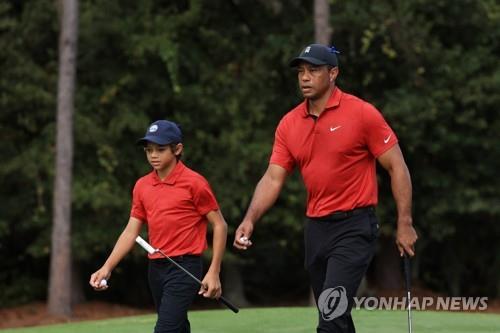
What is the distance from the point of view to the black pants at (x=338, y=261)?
6.55 metres

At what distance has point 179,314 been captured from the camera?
7.23m

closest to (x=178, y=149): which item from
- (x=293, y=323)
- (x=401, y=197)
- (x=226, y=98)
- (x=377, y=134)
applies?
(x=377, y=134)

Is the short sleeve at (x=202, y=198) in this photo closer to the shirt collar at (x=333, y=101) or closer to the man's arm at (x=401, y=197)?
the shirt collar at (x=333, y=101)

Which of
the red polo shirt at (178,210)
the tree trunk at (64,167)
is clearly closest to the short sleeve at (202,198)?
the red polo shirt at (178,210)

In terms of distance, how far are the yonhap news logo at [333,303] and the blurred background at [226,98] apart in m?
15.0

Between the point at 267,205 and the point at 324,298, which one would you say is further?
the point at 267,205

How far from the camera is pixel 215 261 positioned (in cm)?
734

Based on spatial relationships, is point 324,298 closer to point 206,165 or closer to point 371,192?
point 371,192

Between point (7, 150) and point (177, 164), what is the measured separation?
50.6 ft

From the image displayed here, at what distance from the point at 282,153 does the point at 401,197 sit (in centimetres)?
85

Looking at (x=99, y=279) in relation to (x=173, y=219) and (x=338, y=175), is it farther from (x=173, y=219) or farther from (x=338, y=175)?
(x=338, y=175)

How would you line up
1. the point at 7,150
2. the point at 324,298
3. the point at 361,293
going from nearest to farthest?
the point at 324,298
the point at 7,150
the point at 361,293

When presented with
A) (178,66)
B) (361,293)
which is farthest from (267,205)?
(361,293)

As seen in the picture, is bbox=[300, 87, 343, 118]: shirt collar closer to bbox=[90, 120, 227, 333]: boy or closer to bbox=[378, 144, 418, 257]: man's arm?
bbox=[378, 144, 418, 257]: man's arm
